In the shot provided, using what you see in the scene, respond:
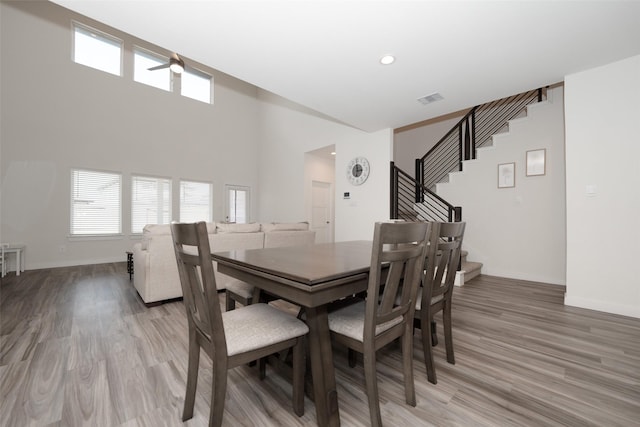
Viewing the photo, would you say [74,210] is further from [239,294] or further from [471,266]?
[471,266]

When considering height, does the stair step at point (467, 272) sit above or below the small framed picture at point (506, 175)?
below

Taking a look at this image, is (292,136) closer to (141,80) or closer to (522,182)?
(141,80)

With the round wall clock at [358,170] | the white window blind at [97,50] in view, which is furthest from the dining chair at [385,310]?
the white window blind at [97,50]

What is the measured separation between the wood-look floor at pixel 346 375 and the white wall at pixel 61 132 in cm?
298

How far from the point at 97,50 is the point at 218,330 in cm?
755

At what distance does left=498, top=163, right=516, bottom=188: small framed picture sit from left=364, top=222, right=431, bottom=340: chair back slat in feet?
13.4

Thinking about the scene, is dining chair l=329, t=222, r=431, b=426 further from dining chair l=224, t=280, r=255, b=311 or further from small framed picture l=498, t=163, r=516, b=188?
small framed picture l=498, t=163, r=516, b=188

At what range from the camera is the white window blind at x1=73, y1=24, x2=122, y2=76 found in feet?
17.9

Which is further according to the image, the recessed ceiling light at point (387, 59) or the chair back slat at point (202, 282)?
the recessed ceiling light at point (387, 59)

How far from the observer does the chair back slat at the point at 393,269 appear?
113 centimetres

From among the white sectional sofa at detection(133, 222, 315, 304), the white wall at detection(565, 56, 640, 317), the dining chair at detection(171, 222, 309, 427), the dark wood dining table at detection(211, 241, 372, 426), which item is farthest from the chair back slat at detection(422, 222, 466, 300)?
the white sectional sofa at detection(133, 222, 315, 304)

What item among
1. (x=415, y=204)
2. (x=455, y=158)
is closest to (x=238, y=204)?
(x=415, y=204)

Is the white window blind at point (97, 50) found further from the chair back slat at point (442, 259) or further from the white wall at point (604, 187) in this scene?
the white wall at point (604, 187)

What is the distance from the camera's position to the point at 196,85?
7.08 m
